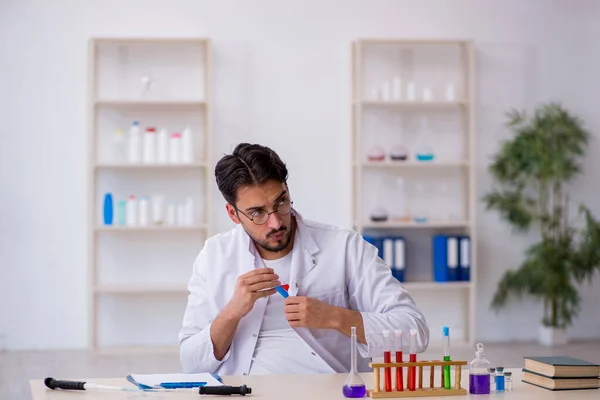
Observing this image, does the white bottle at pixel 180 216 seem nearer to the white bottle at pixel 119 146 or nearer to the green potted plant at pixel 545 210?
the white bottle at pixel 119 146

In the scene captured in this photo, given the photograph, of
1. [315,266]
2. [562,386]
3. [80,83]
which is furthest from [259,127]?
[562,386]

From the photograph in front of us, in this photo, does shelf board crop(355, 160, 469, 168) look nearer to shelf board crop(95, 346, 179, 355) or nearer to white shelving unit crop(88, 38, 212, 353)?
white shelving unit crop(88, 38, 212, 353)

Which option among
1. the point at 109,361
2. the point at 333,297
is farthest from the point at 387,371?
the point at 109,361

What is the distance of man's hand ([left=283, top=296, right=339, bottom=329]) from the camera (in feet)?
7.48

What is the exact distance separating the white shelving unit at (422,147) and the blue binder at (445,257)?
0.49 feet

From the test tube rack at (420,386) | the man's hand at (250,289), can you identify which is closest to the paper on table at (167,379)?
the man's hand at (250,289)

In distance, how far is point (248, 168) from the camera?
2.48 meters

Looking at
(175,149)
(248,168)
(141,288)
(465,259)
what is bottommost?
(141,288)

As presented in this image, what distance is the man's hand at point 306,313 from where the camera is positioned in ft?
7.48

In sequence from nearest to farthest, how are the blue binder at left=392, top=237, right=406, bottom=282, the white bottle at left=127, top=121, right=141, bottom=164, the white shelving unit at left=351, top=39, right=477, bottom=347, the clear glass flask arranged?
1. the clear glass flask
2. the white bottle at left=127, top=121, right=141, bottom=164
3. the blue binder at left=392, top=237, right=406, bottom=282
4. the white shelving unit at left=351, top=39, right=477, bottom=347

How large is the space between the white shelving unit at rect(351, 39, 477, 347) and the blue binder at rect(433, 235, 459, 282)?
150 millimetres

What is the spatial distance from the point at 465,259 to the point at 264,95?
67.6 inches

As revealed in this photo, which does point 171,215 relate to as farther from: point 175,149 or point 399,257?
point 399,257

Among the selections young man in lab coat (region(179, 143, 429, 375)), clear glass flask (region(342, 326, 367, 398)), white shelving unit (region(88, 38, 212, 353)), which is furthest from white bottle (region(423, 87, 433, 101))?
clear glass flask (region(342, 326, 367, 398))
